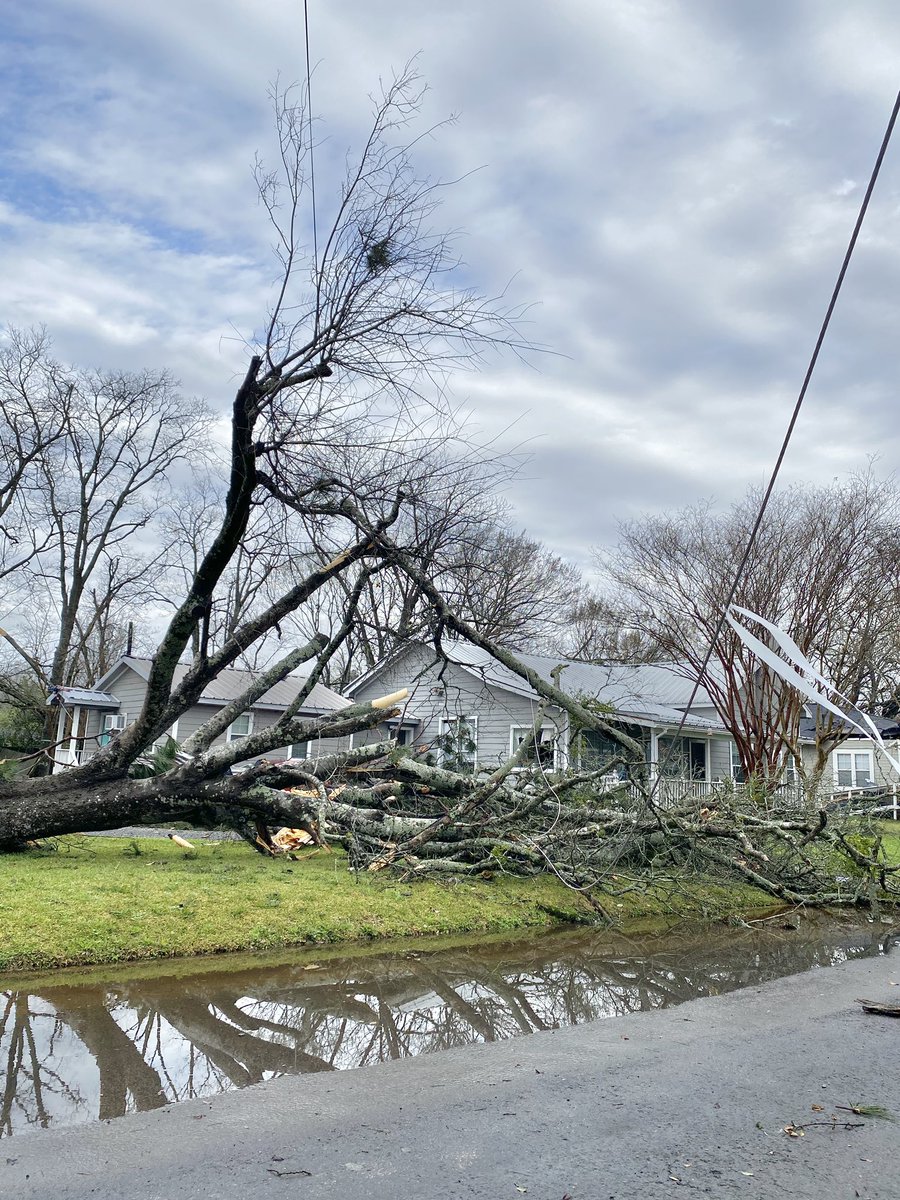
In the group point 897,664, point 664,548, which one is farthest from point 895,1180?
point 897,664

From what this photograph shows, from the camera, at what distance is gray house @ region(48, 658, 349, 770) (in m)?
24.3

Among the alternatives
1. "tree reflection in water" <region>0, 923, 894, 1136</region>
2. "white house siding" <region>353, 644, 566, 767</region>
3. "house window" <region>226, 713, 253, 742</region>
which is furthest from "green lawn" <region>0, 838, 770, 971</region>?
"house window" <region>226, 713, 253, 742</region>

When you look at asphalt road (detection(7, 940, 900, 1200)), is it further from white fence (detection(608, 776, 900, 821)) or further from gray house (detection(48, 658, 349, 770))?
gray house (detection(48, 658, 349, 770))

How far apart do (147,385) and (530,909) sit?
78.5ft

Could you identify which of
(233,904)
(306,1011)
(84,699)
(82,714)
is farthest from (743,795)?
(82,714)

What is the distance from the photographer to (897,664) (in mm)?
21531

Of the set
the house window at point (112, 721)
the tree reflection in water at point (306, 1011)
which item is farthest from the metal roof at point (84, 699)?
the tree reflection in water at point (306, 1011)

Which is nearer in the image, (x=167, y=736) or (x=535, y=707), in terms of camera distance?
(x=167, y=736)

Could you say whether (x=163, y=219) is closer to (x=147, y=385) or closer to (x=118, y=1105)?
(x=118, y=1105)

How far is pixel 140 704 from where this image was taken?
24.6 metres

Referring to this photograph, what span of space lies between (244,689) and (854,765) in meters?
19.0

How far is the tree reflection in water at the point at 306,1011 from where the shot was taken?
4086mm

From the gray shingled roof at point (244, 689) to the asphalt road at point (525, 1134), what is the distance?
19.7 m

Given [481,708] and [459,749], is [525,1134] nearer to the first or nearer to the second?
[459,749]
